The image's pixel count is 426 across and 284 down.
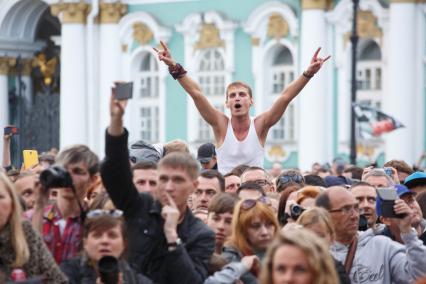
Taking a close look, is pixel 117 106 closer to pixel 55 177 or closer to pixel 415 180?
pixel 55 177

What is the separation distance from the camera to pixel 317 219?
9586mm

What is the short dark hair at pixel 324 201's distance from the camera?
33.9 feet

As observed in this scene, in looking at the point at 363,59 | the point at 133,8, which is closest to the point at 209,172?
the point at 363,59

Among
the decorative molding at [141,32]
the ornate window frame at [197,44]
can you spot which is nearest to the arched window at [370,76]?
the ornate window frame at [197,44]

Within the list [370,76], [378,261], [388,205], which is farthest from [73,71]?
[388,205]

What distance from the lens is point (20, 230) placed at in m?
8.20

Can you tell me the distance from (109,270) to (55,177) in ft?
2.08

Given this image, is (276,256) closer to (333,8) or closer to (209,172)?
(209,172)

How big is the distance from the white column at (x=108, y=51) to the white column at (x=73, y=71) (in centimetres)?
36

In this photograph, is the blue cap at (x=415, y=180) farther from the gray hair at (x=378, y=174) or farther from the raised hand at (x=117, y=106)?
the raised hand at (x=117, y=106)

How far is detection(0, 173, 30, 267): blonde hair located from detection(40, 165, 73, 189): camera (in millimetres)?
213

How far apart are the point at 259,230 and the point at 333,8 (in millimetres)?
24185

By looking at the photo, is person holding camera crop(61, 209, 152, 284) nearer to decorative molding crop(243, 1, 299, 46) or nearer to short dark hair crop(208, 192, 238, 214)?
short dark hair crop(208, 192, 238, 214)

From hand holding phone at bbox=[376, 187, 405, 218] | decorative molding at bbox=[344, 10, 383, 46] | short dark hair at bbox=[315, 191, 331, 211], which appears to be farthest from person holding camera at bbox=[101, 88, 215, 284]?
decorative molding at bbox=[344, 10, 383, 46]
